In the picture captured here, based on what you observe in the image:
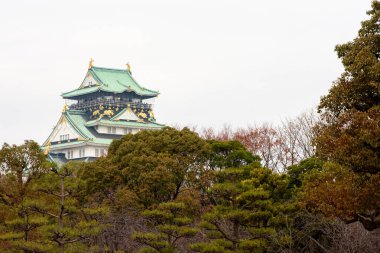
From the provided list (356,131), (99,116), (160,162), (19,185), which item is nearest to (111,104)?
(99,116)

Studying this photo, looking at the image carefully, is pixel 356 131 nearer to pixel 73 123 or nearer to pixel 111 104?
pixel 73 123

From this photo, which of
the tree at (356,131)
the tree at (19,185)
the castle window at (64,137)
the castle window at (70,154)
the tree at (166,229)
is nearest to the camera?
the tree at (356,131)

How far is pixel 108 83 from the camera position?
60.1 m

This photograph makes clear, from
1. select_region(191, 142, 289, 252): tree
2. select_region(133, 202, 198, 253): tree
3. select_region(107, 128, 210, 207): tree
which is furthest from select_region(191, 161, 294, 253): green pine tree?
select_region(107, 128, 210, 207): tree

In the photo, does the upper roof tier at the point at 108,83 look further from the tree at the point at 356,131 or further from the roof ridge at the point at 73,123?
the tree at the point at 356,131

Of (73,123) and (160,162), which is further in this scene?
(73,123)

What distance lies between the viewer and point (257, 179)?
21.2m

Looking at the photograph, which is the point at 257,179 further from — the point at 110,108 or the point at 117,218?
the point at 110,108

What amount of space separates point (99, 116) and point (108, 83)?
3.04 m

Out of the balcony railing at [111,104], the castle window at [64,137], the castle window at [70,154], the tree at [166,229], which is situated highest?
the balcony railing at [111,104]

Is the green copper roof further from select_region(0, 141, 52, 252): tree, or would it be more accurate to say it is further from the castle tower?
select_region(0, 141, 52, 252): tree

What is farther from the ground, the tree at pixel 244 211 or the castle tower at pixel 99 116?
the castle tower at pixel 99 116

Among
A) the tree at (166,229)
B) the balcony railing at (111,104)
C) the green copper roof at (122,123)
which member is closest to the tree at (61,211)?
the tree at (166,229)

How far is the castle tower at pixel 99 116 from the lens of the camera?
186 ft
